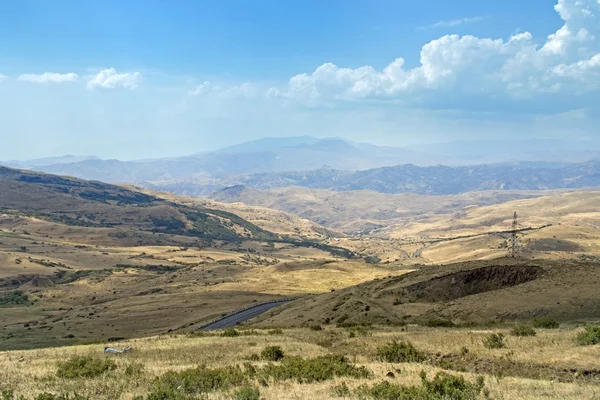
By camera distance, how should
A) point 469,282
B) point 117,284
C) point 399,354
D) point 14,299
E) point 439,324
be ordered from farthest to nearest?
point 117,284, point 14,299, point 469,282, point 439,324, point 399,354

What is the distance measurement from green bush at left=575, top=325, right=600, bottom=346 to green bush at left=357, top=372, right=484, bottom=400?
30.6ft

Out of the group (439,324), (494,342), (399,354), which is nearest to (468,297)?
(439,324)

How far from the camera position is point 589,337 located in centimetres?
2031

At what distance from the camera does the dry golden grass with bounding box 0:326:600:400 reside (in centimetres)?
1421

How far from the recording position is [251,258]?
179 metres

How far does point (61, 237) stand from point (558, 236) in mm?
184295

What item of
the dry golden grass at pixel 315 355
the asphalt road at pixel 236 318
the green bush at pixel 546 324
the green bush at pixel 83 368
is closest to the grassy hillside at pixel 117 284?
the asphalt road at pixel 236 318

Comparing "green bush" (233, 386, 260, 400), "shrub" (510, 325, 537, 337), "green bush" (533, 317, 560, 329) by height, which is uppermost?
"green bush" (233, 386, 260, 400)

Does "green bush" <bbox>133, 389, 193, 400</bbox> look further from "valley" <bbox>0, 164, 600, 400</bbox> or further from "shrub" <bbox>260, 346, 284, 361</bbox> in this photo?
"shrub" <bbox>260, 346, 284, 361</bbox>

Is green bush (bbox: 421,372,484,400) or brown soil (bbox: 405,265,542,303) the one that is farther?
brown soil (bbox: 405,265,542,303)

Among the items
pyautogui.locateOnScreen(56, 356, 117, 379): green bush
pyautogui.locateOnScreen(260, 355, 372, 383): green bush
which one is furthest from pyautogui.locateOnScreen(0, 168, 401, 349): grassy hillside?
pyautogui.locateOnScreen(260, 355, 372, 383): green bush

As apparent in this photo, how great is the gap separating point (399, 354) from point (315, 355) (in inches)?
157

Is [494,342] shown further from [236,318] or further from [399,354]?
[236,318]

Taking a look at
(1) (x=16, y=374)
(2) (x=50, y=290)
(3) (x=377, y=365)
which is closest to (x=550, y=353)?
(3) (x=377, y=365)
